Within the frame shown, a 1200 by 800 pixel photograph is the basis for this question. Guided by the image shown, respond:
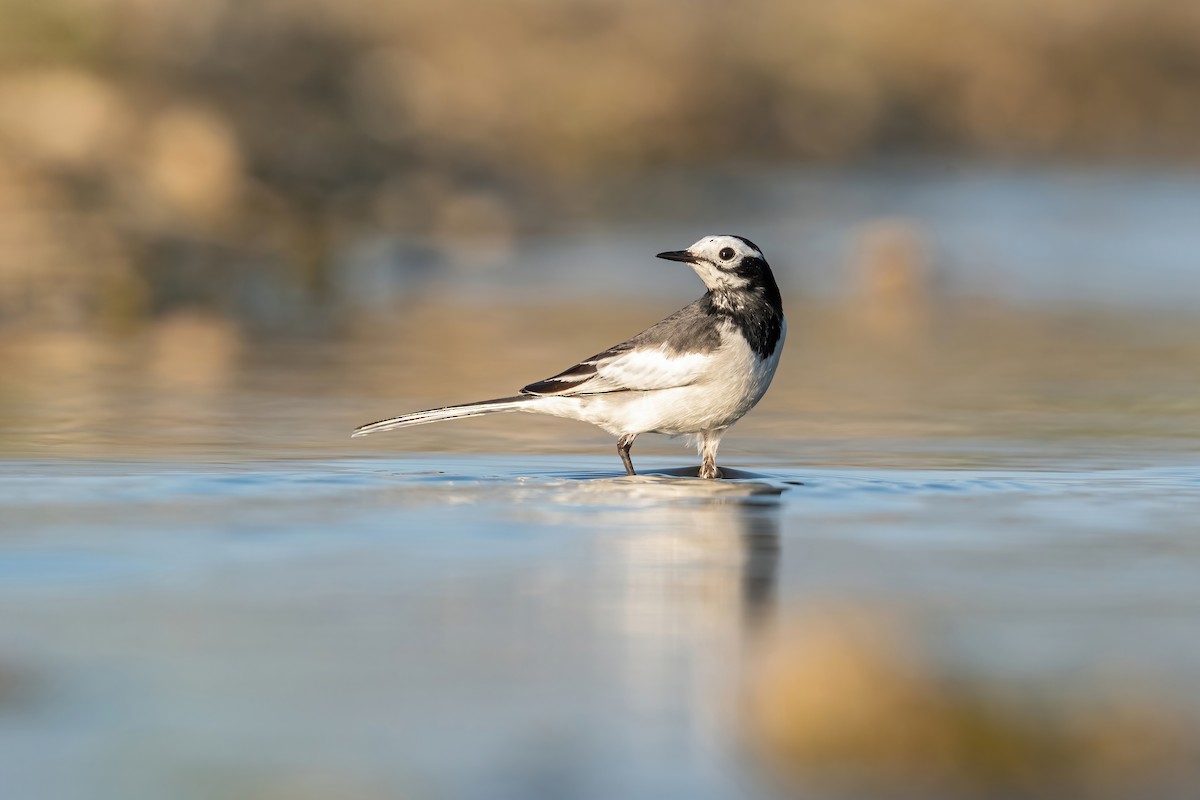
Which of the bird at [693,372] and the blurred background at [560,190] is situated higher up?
the blurred background at [560,190]

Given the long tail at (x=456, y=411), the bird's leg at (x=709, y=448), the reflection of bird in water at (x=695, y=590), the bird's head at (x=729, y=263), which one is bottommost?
the reflection of bird in water at (x=695, y=590)

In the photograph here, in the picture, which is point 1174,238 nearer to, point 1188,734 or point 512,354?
point 512,354

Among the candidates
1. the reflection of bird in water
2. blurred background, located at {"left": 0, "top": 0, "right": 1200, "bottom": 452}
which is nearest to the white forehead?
the reflection of bird in water

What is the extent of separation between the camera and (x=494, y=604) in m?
7.38

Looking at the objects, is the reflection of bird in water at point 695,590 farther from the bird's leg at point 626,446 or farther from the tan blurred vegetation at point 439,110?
the tan blurred vegetation at point 439,110

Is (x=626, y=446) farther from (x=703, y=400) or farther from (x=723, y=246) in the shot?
(x=723, y=246)

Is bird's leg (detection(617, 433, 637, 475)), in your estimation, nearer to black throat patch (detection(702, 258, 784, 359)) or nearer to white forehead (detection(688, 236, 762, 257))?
black throat patch (detection(702, 258, 784, 359))

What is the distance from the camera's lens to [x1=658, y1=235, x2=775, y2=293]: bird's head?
1132 cm

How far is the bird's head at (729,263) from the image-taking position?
11.3m

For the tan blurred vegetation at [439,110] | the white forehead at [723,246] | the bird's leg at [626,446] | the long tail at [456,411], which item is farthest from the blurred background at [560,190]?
the white forehead at [723,246]

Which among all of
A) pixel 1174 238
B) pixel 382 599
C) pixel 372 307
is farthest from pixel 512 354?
pixel 1174 238

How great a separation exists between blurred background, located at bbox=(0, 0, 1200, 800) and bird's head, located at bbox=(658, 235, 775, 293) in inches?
40.3

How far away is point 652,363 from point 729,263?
Answer: 78 cm

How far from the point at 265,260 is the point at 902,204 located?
16476mm
